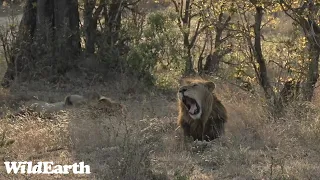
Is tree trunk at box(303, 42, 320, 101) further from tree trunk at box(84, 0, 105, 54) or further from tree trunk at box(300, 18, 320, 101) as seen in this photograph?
tree trunk at box(84, 0, 105, 54)

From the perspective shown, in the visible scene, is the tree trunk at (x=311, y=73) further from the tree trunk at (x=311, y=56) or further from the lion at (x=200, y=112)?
the lion at (x=200, y=112)

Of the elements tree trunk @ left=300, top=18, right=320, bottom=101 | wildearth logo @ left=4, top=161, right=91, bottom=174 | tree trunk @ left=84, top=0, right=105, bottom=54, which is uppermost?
tree trunk @ left=84, top=0, right=105, bottom=54

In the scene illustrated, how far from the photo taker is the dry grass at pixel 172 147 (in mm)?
6047

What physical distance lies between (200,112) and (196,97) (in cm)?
23

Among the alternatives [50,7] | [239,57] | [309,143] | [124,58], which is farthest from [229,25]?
[50,7]

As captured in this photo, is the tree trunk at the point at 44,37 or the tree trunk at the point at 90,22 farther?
the tree trunk at the point at 90,22

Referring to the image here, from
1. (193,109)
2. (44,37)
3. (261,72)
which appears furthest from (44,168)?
(44,37)

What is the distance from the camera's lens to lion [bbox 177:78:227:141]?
792 centimetres

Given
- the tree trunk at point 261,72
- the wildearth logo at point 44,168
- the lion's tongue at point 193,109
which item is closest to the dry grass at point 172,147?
the wildearth logo at point 44,168

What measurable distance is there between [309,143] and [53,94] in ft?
25.5

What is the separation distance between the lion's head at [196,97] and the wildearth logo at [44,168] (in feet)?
6.18

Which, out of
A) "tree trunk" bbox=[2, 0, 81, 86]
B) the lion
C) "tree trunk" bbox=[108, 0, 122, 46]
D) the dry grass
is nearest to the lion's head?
the lion

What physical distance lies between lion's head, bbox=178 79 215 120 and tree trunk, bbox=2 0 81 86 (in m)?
7.59

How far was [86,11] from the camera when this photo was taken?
15797 mm
